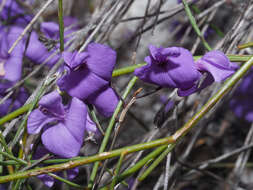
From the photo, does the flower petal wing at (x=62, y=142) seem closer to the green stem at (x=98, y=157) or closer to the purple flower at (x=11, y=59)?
the green stem at (x=98, y=157)

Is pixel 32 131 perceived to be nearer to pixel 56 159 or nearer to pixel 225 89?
pixel 56 159

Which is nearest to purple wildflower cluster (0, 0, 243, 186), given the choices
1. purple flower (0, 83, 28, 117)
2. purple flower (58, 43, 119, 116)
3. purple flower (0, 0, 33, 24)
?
purple flower (58, 43, 119, 116)

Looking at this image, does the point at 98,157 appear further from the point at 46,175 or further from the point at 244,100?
the point at 244,100

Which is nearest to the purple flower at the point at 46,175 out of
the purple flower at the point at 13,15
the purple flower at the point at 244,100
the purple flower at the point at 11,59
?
the purple flower at the point at 11,59

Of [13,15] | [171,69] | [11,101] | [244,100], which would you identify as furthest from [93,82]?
[244,100]

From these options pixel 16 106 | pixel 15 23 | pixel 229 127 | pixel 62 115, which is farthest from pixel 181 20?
pixel 62 115
